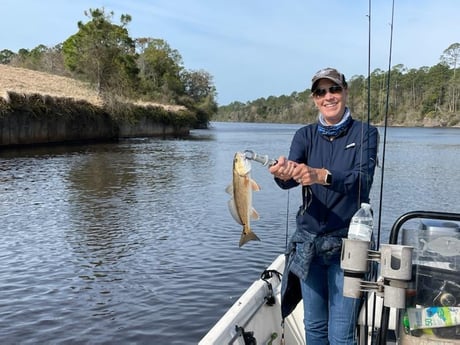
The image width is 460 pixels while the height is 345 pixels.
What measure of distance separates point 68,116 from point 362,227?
35.2 metres

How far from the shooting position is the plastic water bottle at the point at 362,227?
2695 millimetres

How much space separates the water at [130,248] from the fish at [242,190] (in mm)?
893

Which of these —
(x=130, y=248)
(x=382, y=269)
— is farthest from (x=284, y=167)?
(x=130, y=248)

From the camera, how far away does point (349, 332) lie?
121 inches

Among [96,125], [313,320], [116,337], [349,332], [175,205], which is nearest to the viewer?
[349,332]

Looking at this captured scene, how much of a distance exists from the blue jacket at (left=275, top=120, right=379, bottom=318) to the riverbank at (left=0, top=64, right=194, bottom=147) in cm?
2798

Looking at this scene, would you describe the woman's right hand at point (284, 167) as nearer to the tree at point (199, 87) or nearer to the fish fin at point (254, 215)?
the fish fin at point (254, 215)

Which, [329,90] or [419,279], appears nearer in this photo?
[419,279]

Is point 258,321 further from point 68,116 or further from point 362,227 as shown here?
point 68,116

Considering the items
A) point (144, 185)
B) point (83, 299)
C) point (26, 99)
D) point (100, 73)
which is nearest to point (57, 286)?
point (83, 299)

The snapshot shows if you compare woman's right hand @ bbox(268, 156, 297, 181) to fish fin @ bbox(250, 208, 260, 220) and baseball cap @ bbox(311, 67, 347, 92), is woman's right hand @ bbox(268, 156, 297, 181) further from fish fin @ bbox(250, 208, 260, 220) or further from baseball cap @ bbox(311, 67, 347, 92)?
fish fin @ bbox(250, 208, 260, 220)

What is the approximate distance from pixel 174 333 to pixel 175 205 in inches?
320

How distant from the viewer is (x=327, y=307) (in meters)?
3.28

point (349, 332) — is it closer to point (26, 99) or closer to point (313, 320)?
point (313, 320)
